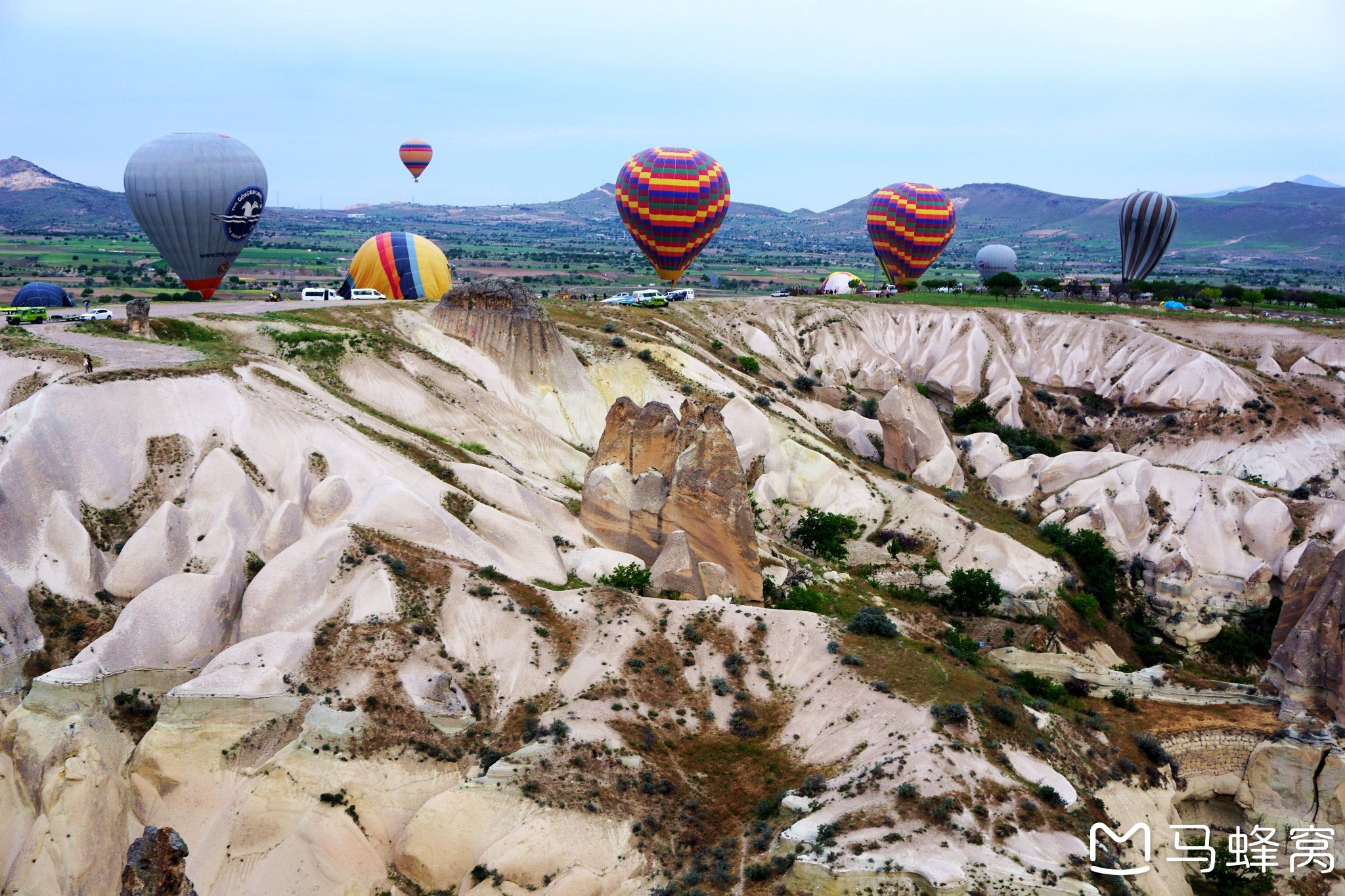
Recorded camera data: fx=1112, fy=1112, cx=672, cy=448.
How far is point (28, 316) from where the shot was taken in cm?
4809

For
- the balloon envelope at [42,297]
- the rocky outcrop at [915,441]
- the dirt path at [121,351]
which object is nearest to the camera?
the dirt path at [121,351]

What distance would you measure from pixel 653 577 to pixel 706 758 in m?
8.34

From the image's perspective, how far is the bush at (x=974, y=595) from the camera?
143ft

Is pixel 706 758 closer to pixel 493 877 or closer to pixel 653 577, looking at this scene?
pixel 493 877

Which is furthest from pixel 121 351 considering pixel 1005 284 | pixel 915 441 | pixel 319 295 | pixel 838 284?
pixel 1005 284

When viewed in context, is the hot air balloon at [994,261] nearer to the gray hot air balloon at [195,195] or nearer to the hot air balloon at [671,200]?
the hot air balloon at [671,200]

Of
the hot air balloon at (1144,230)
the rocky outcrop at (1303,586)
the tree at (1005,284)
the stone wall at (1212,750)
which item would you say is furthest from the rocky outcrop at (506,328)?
the hot air balloon at (1144,230)

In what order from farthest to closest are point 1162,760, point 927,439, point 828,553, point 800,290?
point 800,290 → point 927,439 → point 828,553 → point 1162,760

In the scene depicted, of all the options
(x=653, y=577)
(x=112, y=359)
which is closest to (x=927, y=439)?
(x=653, y=577)

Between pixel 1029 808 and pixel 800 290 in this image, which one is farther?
pixel 800 290

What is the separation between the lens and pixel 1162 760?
3102 cm

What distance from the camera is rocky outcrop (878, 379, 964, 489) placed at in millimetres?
55062

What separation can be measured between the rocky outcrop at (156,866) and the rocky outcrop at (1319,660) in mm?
31630

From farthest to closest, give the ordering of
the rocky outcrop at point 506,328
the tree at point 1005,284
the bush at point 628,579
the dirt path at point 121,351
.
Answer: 1. the tree at point 1005,284
2. the rocky outcrop at point 506,328
3. the dirt path at point 121,351
4. the bush at point 628,579
